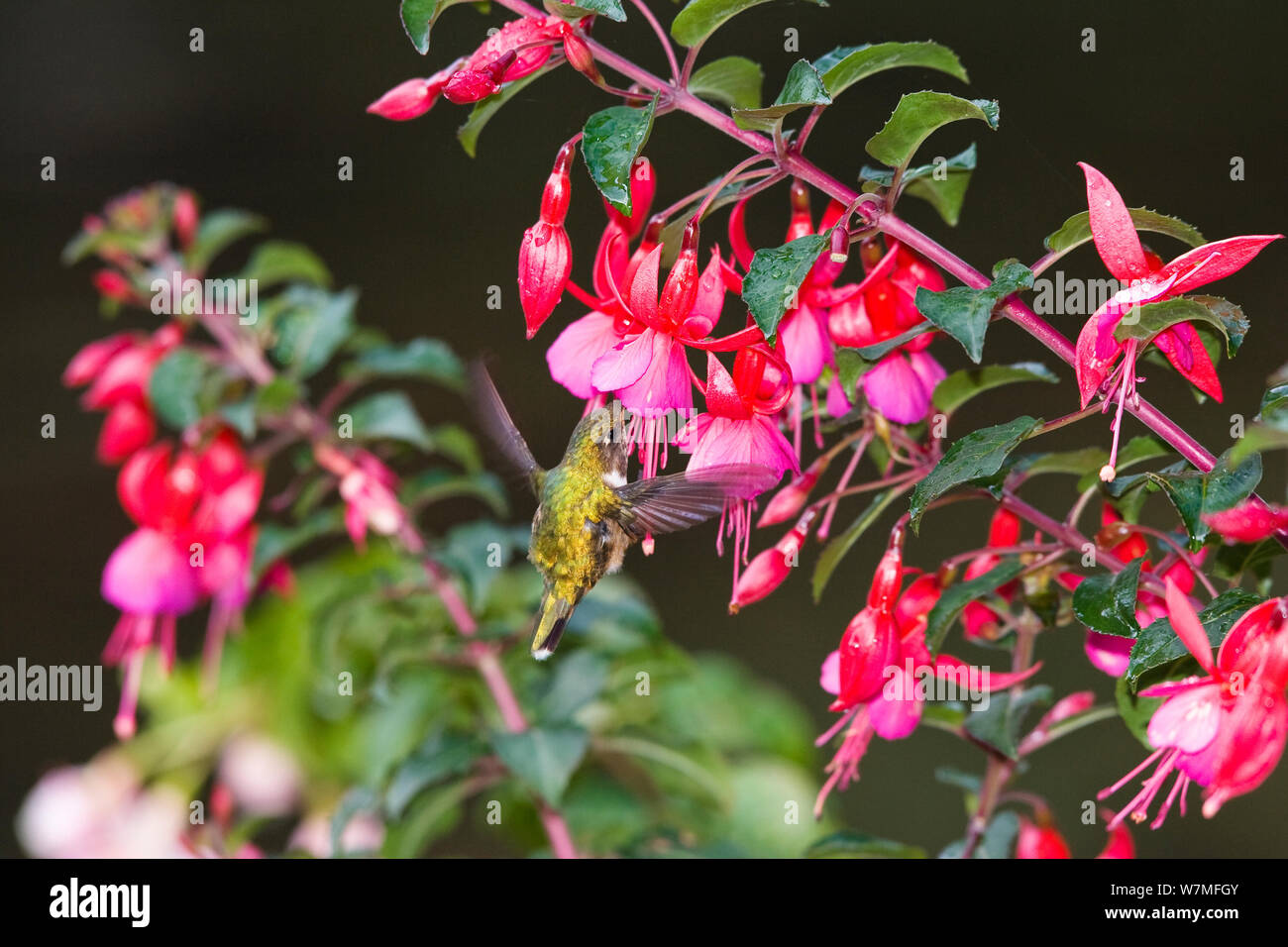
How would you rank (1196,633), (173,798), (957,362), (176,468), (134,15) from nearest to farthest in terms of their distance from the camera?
(1196,633) < (176,468) < (173,798) < (957,362) < (134,15)

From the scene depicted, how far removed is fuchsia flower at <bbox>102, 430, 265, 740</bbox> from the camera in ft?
3.04

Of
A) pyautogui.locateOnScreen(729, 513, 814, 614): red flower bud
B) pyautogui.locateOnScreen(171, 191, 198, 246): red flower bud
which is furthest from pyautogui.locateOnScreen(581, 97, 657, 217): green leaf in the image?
pyautogui.locateOnScreen(171, 191, 198, 246): red flower bud

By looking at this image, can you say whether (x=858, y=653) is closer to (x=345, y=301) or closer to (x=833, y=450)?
(x=833, y=450)

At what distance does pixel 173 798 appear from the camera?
4.64 ft

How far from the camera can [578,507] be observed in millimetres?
708

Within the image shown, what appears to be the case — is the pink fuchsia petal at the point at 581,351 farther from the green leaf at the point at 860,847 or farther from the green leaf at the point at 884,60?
the green leaf at the point at 860,847

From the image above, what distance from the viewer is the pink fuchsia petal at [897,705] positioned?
62cm

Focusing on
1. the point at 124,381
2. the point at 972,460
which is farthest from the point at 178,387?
the point at 972,460

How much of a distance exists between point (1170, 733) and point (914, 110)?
329 mm

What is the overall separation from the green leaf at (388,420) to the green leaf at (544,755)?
0.27m

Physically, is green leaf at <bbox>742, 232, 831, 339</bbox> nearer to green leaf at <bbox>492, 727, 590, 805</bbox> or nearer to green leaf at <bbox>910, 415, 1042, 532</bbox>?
green leaf at <bbox>910, 415, 1042, 532</bbox>

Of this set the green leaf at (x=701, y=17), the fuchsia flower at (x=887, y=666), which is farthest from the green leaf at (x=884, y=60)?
the fuchsia flower at (x=887, y=666)

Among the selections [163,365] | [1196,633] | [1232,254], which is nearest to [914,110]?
[1232,254]

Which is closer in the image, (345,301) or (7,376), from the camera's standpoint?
(345,301)
